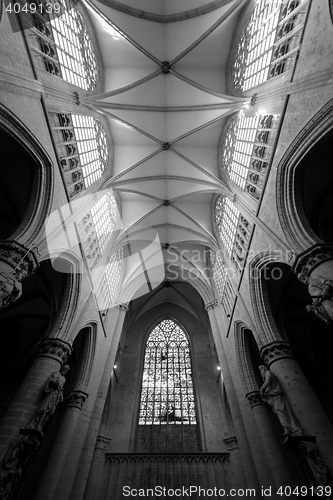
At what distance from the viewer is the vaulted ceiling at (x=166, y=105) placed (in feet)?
38.1

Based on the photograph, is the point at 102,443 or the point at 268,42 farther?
the point at 102,443

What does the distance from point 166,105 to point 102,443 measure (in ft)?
50.5

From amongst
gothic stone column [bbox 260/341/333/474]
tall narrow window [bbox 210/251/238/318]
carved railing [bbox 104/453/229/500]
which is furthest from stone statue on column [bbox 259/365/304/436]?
carved railing [bbox 104/453/229/500]

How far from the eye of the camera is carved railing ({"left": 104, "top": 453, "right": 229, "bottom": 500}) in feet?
35.4

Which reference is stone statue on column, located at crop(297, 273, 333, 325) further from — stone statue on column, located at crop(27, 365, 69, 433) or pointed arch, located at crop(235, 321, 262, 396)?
stone statue on column, located at crop(27, 365, 69, 433)

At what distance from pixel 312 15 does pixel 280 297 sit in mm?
8333

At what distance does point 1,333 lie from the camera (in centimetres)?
1305

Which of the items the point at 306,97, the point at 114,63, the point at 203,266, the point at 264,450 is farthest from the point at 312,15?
the point at 203,266

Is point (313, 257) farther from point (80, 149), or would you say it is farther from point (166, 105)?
point (166, 105)

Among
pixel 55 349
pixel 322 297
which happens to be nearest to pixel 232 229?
pixel 322 297

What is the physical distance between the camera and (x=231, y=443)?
40.1 ft

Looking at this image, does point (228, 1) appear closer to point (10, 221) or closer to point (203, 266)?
point (10, 221)

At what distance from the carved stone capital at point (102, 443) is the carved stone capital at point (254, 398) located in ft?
21.2

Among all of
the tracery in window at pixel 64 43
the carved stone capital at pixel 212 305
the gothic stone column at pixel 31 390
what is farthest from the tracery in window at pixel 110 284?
the tracery in window at pixel 64 43
